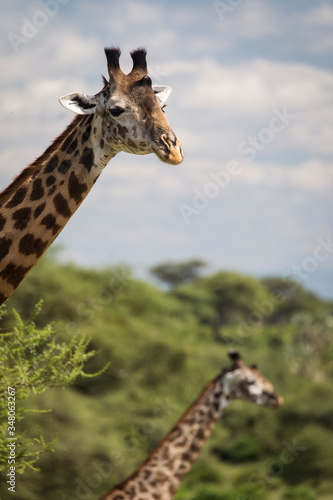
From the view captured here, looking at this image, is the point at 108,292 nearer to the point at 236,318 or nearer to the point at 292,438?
the point at 292,438

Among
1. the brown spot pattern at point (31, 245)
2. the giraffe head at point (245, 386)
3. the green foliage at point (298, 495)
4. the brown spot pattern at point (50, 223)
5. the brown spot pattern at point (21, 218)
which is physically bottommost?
the brown spot pattern at point (31, 245)

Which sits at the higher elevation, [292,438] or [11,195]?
[292,438]

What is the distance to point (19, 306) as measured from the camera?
77.8 ft

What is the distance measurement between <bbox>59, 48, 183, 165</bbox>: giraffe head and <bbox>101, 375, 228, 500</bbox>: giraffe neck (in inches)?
147

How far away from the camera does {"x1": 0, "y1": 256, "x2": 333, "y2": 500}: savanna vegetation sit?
21578 mm

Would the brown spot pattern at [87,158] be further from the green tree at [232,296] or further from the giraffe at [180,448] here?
the green tree at [232,296]

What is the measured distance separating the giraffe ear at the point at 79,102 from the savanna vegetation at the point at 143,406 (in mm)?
13119

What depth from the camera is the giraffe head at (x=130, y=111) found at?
465 cm

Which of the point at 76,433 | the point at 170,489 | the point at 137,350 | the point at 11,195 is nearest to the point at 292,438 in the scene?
the point at 137,350

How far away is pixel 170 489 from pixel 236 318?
44729 mm

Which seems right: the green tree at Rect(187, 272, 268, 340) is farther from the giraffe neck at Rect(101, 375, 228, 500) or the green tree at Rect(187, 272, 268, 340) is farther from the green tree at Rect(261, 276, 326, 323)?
the giraffe neck at Rect(101, 375, 228, 500)

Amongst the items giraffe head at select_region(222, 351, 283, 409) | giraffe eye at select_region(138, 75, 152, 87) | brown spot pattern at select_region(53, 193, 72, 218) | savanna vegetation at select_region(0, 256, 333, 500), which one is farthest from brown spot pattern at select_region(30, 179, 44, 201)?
savanna vegetation at select_region(0, 256, 333, 500)

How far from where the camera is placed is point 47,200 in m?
5.16

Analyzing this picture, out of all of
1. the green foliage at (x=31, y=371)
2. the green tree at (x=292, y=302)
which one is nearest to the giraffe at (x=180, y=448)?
the green foliage at (x=31, y=371)
